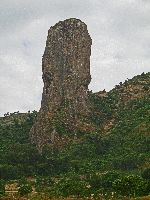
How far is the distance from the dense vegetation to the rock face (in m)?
7.34

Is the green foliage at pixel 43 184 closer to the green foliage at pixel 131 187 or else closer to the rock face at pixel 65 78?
the green foliage at pixel 131 187

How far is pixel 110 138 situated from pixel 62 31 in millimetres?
52756

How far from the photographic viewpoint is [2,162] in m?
155

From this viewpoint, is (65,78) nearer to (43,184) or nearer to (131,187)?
(43,184)

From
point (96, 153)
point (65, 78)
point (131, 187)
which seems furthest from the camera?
point (65, 78)

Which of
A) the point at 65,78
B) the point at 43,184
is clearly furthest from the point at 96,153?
the point at 43,184

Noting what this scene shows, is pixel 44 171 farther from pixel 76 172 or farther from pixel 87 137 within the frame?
pixel 87 137

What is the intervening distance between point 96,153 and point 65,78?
4037 cm

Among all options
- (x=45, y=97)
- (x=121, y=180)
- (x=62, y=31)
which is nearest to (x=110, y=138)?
(x=45, y=97)

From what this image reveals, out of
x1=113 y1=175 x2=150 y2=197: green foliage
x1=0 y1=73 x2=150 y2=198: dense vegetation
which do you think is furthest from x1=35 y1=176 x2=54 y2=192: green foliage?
x1=113 y1=175 x2=150 y2=197: green foliage

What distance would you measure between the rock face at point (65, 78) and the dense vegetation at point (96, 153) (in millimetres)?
7337

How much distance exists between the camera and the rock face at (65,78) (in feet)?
594

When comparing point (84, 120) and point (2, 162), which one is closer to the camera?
point (2, 162)

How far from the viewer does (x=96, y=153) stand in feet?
532
